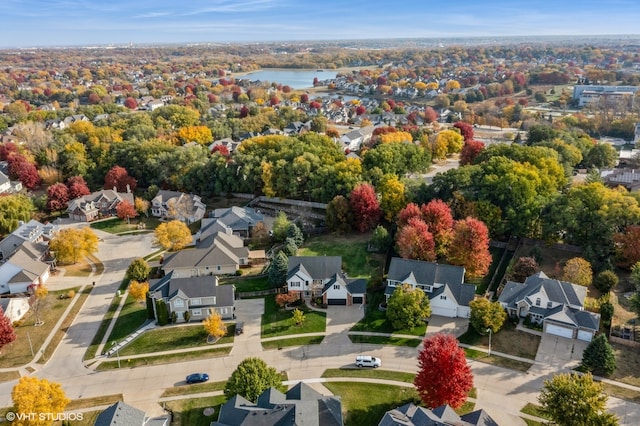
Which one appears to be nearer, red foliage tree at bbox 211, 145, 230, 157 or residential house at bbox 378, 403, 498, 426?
residential house at bbox 378, 403, 498, 426

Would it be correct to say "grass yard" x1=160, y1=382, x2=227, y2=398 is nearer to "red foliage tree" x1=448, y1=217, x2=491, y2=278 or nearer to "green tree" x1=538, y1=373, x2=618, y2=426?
"green tree" x1=538, y1=373, x2=618, y2=426

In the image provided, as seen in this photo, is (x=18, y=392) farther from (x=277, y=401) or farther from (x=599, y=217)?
(x=599, y=217)

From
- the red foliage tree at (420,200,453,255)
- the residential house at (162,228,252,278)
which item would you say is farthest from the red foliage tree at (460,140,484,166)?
the residential house at (162,228,252,278)

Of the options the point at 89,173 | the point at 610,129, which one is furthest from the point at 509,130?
the point at 89,173

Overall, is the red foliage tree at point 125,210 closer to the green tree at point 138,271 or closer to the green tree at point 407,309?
the green tree at point 138,271

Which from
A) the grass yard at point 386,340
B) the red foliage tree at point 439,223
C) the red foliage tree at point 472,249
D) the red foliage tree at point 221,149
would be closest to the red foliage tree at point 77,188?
the red foliage tree at point 221,149

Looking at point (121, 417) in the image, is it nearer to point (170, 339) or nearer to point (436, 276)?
point (170, 339)
